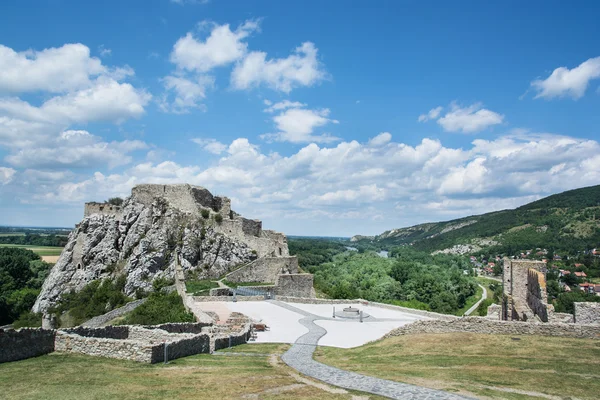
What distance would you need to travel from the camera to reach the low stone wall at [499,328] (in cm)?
1564

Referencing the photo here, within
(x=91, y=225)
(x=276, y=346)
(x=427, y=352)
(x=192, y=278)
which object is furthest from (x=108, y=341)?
(x=91, y=225)

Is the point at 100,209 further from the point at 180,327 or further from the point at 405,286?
the point at 405,286

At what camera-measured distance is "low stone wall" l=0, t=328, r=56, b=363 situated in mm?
11898

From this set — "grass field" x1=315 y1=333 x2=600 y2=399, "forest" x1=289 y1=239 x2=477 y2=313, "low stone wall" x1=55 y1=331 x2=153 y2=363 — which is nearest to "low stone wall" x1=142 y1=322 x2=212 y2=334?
"low stone wall" x1=55 y1=331 x2=153 y2=363

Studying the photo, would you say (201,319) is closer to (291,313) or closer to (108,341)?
Answer: (291,313)

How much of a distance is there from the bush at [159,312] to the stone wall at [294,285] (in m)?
8.89

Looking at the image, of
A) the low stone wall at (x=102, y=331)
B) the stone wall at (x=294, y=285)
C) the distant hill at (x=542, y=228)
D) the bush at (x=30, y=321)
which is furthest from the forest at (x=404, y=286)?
the distant hill at (x=542, y=228)

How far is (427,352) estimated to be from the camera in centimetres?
1528

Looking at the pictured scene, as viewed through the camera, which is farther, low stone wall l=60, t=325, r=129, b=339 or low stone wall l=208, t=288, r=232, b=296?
low stone wall l=208, t=288, r=232, b=296

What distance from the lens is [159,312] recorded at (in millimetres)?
29531

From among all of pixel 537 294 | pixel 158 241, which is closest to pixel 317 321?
pixel 537 294

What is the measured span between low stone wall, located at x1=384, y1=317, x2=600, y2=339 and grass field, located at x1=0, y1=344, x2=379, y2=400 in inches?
311

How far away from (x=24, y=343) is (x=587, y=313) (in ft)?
66.8

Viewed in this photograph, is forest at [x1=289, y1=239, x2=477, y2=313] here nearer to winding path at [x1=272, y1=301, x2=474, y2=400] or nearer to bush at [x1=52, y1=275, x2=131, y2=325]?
bush at [x1=52, y1=275, x2=131, y2=325]
